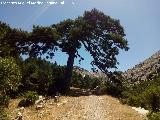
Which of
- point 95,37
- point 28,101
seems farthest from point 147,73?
point 28,101

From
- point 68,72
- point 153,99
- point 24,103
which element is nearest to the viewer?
point 24,103

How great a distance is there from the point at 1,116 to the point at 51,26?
32.0 metres

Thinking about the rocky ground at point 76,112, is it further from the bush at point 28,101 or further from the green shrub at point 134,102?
the green shrub at point 134,102

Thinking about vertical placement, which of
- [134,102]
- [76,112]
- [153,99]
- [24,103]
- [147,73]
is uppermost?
[147,73]

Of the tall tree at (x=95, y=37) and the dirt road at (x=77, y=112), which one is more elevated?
the tall tree at (x=95, y=37)

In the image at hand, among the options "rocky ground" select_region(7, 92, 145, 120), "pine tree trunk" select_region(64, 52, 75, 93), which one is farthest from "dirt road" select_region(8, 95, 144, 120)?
"pine tree trunk" select_region(64, 52, 75, 93)

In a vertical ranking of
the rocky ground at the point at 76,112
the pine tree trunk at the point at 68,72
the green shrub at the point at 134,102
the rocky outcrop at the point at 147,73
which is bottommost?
the rocky ground at the point at 76,112

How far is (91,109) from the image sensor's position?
31.9m

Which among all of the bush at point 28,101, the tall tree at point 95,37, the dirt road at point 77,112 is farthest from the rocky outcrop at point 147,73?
the bush at point 28,101

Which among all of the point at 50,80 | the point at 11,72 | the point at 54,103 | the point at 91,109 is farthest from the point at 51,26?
the point at 11,72

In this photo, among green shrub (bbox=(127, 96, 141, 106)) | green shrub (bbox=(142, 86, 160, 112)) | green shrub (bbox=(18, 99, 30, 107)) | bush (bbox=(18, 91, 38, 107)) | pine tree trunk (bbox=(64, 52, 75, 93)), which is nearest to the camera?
green shrub (bbox=(18, 99, 30, 107))

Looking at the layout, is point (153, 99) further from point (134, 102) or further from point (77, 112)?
point (77, 112)

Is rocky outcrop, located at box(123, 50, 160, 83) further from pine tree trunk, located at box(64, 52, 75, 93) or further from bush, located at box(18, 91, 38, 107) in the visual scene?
bush, located at box(18, 91, 38, 107)

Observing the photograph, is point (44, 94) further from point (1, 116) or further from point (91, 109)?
point (1, 116)
